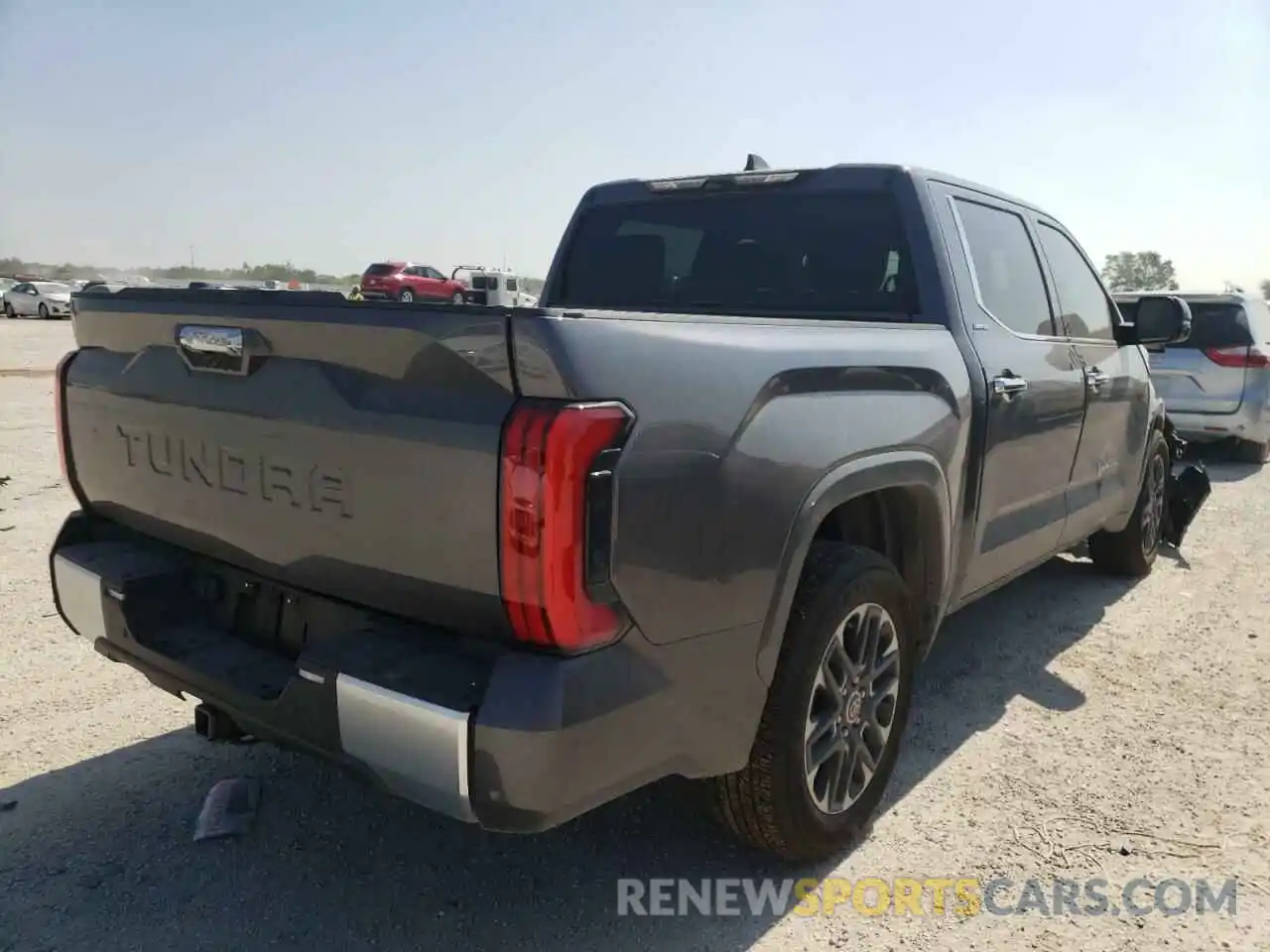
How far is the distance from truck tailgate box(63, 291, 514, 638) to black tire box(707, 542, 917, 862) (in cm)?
87

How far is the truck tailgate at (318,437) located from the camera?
6.27ft

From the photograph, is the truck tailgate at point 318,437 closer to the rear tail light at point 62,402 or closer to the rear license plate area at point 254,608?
the rear license plate area at point 254,608

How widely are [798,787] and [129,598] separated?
71.1 inches

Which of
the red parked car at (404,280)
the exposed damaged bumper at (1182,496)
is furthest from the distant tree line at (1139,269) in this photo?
the exposed damaged bumper at (1182,496)

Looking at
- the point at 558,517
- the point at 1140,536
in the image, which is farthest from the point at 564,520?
the point at 1140,536

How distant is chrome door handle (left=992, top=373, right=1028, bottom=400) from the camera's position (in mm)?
3393

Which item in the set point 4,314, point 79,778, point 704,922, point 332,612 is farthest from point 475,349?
point 4,314

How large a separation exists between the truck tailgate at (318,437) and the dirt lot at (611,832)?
35.8 inches

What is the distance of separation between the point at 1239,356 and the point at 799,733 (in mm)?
9011

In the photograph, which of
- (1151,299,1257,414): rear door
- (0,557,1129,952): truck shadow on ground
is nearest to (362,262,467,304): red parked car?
(1151,299,1257,414): rear door

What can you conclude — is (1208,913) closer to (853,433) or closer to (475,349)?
(853,433)

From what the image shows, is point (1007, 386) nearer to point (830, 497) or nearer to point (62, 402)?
point (830, 497)

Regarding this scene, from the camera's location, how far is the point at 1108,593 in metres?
5.52

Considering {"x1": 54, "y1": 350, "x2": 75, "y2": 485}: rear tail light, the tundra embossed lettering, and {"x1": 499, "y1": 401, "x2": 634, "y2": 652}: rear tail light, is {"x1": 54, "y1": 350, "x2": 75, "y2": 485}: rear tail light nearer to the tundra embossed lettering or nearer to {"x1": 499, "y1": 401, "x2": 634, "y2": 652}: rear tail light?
the tundra embossed lettering
